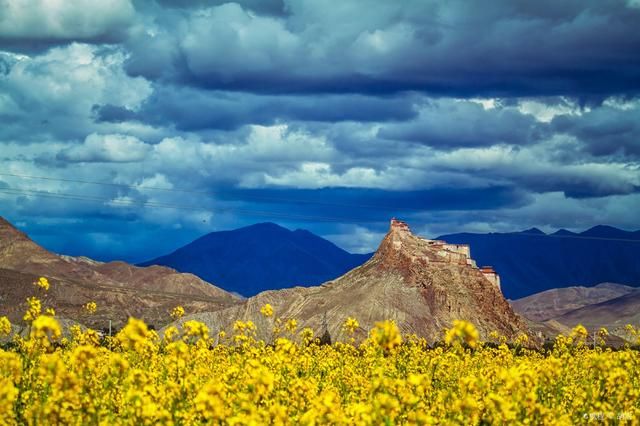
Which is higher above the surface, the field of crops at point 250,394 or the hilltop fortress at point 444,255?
the hilltop fortress at point 444,255

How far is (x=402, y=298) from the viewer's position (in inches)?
5581

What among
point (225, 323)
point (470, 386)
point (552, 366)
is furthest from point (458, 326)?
point (225, 323)

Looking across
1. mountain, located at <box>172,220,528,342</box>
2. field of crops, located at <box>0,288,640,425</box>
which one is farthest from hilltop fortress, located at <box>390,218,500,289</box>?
field of crops, located at <box>0,288,640,425</box>

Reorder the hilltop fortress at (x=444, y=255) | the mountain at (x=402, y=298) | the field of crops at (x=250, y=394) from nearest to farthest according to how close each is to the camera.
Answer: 1. the field of crops at (x=250, y=394)
2. the mountain at (x=402, y=298)
3. the hilltop fortress at (x=444, y=255)

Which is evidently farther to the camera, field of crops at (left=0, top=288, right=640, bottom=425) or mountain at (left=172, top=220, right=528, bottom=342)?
mountain at (left=172, top=220, right=528, bottom=342)

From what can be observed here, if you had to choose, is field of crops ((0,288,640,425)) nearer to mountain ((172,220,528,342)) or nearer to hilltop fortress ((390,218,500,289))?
mountain ((172,220,528,342))

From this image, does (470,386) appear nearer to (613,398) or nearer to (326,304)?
(613,398)

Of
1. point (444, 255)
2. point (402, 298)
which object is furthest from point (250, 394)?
point (444, 255)

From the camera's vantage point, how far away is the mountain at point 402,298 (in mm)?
135500

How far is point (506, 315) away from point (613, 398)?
A: 437 feet

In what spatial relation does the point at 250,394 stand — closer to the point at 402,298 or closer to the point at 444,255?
the point at 402,298

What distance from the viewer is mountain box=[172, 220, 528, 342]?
13550 cm

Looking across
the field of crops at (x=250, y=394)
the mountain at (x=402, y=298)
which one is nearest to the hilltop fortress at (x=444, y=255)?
the mountain at (x=402, y=298)

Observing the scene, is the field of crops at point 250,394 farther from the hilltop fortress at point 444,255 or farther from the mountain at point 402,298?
the hilltop fortress at point 444,255
